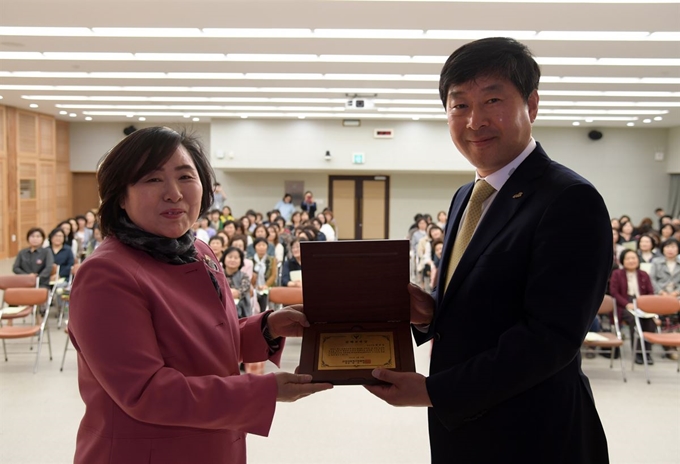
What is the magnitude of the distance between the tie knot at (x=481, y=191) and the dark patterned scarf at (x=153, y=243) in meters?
0.95

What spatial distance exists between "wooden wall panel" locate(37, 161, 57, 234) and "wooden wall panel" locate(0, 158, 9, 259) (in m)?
1.87

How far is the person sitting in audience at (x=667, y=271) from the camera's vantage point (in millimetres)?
7316

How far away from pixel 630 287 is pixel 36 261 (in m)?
8.57

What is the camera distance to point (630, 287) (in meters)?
6.90

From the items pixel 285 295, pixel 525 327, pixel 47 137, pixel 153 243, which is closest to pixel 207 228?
pixel 285 295

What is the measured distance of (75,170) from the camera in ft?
62.2

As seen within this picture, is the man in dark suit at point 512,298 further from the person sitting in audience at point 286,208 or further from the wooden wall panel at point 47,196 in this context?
the wooden wall panel at point 47,196

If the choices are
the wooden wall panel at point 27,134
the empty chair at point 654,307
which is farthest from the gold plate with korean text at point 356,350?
the wooden wall panel at point 27,134

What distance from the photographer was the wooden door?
18.2 meters

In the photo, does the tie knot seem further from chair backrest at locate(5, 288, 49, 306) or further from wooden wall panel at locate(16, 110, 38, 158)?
wooden wall panel at locate(16, 110, 38, 158)

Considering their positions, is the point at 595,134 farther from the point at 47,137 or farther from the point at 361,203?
the point at 47,137

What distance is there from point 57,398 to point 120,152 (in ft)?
15.2

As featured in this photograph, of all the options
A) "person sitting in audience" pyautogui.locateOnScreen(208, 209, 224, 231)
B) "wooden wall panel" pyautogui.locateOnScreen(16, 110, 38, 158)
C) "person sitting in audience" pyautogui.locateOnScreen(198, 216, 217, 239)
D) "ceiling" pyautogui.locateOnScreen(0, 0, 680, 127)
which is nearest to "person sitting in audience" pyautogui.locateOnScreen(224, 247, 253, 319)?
"ceiling" pyautogui.locateOnScreen(0, 0, 680, 127)

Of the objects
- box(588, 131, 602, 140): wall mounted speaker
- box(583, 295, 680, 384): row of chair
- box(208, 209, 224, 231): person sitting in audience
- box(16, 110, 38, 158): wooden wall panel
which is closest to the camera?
box(583, 295, 680, 384): row of chair
